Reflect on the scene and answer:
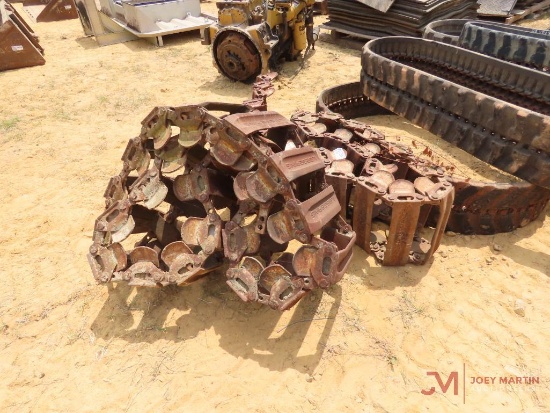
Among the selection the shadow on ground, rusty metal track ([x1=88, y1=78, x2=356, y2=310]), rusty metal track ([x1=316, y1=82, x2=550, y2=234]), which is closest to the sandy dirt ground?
the shadow on ground

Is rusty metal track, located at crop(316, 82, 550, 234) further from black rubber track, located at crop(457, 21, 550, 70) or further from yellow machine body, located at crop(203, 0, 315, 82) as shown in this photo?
yellow machine body, located at crop(203, 0, 315, 82)

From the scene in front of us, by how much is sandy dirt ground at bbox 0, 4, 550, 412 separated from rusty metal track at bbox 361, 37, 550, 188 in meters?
0.79

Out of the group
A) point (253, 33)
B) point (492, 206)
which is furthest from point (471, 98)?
point (253, 33)

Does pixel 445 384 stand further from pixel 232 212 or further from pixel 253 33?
pixel 253 33

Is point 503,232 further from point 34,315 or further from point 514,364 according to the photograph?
point 34,315

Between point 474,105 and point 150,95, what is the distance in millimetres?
5396

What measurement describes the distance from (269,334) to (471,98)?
3.14m

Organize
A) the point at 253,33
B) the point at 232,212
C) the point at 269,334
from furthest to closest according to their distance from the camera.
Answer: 1. the point at 253,33
2. the point at 232,212
3. the point at 269,334

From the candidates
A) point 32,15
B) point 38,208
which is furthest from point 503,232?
point 32,15

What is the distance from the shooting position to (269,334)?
8.86 ft

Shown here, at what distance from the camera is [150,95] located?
680 centimetres

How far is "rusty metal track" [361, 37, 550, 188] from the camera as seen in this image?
340 cm

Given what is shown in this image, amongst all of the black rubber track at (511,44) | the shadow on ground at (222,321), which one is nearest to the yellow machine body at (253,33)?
the black rubber track at (511,44)

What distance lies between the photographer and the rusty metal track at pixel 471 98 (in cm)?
340
